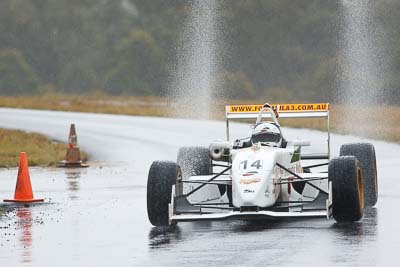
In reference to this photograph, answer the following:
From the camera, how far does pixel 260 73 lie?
182 ft

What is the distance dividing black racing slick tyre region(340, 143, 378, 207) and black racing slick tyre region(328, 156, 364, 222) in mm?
2319

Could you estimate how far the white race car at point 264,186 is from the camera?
46.3 feet

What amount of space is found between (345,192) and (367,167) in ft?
8.93

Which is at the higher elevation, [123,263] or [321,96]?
[321,96]

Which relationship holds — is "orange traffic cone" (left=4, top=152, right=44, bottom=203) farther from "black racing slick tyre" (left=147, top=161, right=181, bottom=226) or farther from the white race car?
"black racing slick tyre" (left=147, top=161, right=181, bottom=226)

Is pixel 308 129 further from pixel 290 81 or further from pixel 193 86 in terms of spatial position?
pixel 290 81

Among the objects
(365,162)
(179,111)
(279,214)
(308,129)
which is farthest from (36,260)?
(179,111)

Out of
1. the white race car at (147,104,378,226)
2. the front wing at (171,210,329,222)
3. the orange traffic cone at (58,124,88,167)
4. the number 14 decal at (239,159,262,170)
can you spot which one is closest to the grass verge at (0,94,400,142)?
the orange traffic cone at (58,124,88,167)

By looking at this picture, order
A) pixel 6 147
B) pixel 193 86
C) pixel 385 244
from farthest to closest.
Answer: pixel 193 86, pixel 6 147, pixel 385 244

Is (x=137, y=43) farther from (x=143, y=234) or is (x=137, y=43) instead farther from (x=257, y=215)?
(x=257, y=215)

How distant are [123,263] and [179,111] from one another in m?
42.1

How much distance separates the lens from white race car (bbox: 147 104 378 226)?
14109 mm

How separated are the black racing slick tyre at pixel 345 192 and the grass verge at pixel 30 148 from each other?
44.1 feet

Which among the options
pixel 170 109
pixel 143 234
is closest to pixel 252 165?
pixel 143 234
